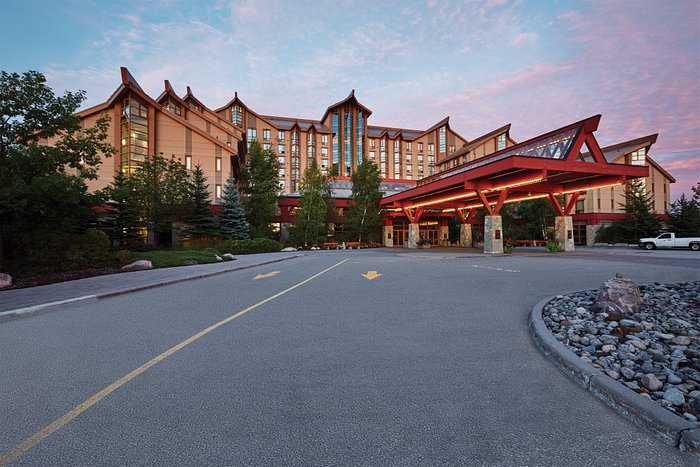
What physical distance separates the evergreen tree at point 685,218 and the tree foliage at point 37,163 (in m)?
50.2

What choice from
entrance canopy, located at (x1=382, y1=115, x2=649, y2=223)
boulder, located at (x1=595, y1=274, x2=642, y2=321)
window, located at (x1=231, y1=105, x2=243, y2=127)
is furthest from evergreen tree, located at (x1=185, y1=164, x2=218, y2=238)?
window, located at (x1=231, y1=105, x2=243, y2=127)

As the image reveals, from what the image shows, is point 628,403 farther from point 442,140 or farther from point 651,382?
point 442,140

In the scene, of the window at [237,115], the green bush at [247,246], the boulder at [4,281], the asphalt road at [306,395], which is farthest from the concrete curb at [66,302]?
the window at [237,115]

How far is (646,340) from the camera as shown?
4.38m

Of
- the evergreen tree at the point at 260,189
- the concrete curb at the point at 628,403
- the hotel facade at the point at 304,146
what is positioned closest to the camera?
the concrete curb at the point at 628,403

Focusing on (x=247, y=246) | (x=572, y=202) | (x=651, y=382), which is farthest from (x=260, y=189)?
(x=651, y=382)

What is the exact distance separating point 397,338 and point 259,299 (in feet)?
14.6

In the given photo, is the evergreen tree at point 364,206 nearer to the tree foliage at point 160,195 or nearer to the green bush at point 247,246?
the green bush at point 247,246

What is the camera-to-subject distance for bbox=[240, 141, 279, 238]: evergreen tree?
128 ft

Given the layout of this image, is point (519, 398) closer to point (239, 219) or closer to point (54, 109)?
point (54, 109)

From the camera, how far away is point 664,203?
1882 inches

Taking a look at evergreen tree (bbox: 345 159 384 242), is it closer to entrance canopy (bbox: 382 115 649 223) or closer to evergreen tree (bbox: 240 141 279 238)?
evergreen tree (bbox: 240 141 279 238)

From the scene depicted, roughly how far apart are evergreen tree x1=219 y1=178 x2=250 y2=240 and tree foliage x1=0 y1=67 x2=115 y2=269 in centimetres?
1724

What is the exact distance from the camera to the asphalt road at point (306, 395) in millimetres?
2381
